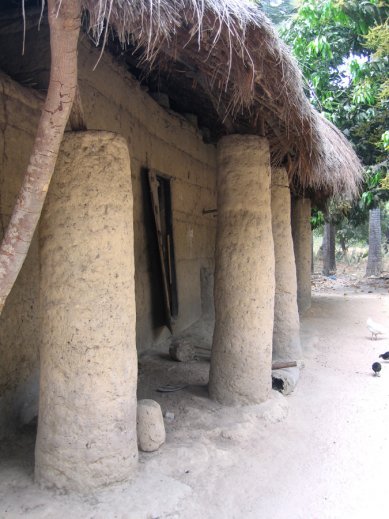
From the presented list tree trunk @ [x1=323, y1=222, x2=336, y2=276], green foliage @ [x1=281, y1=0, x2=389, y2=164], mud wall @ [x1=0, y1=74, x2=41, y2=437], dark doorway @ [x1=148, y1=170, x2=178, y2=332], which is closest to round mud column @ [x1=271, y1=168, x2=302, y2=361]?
dark doorway @ [x1=148, y1=170, x2=178, y2=332]

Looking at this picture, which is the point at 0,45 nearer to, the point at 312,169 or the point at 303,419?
the point at 312,169

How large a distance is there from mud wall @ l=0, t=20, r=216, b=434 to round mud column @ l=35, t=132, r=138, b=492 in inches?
25.3

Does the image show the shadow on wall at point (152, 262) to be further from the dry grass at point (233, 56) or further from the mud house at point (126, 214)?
the dry grass at point (233, 56)

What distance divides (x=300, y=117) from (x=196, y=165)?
10.4 ft

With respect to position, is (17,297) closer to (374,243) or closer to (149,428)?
(149,428)

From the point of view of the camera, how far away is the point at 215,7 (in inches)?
97.8

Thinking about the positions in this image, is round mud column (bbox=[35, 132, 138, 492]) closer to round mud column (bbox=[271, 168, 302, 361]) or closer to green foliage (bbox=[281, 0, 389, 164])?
round mud column (bbox=[271, 168, 302, 361])

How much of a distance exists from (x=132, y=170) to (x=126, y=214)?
2.29 m

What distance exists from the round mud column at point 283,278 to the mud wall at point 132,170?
1.34m

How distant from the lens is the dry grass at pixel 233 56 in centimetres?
233

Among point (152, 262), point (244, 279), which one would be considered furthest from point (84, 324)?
point (152, 262)

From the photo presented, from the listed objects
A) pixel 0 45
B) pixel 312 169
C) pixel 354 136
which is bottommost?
pixel 312 169

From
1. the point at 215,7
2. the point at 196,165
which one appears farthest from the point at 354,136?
the point at 215,7

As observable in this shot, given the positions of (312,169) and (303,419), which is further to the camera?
(312,169)
